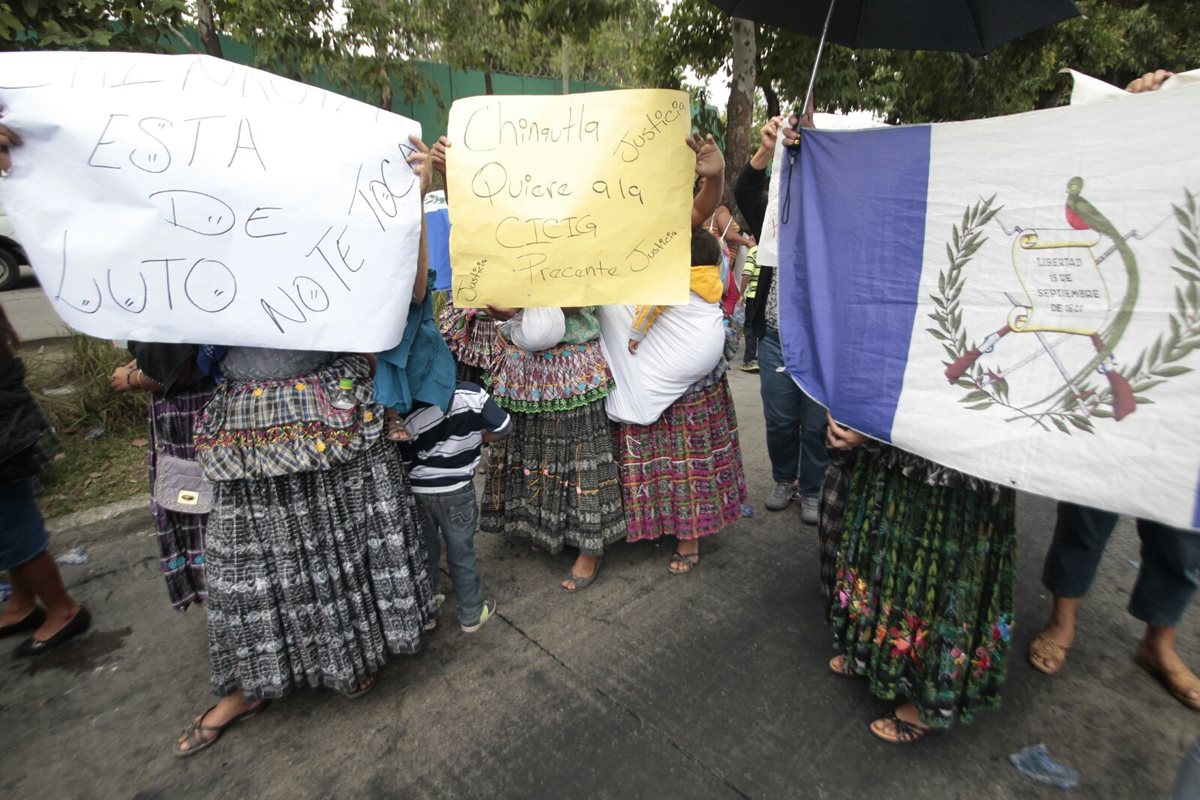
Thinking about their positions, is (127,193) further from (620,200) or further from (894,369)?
(894,369)

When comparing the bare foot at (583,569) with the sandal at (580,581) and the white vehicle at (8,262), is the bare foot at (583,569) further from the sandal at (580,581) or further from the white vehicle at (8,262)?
the white vehicle at (8,262)

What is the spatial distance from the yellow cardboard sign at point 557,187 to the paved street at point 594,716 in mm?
1399

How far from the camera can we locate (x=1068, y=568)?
8.01 feet

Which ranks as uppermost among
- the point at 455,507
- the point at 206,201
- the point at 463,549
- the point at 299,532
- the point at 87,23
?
the point at 87,23

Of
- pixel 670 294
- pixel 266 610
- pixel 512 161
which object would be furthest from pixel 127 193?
pixel 670 294

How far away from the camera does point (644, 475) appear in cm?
303

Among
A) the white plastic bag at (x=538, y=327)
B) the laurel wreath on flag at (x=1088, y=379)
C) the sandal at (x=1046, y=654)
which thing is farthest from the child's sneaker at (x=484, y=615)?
the sandal at (x=1046, y=654)

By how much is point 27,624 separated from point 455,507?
6.40 ft

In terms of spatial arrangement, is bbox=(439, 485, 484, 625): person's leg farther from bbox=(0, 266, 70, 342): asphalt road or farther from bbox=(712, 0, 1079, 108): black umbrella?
bbox=(0, 266, 70, 342): asphalt road

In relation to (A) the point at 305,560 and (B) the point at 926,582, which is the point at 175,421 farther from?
(B) the point at 926,582

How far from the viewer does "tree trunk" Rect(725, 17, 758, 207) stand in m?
6.69

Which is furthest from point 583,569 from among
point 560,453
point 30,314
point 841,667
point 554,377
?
point 30,314

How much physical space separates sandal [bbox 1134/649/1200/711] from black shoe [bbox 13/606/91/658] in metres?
4.25

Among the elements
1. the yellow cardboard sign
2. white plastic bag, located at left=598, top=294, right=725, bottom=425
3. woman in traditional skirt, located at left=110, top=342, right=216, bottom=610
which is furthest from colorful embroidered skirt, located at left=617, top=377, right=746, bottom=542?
woman in traditional skirt, located at left=110, top=342, right=216, bottom=610
